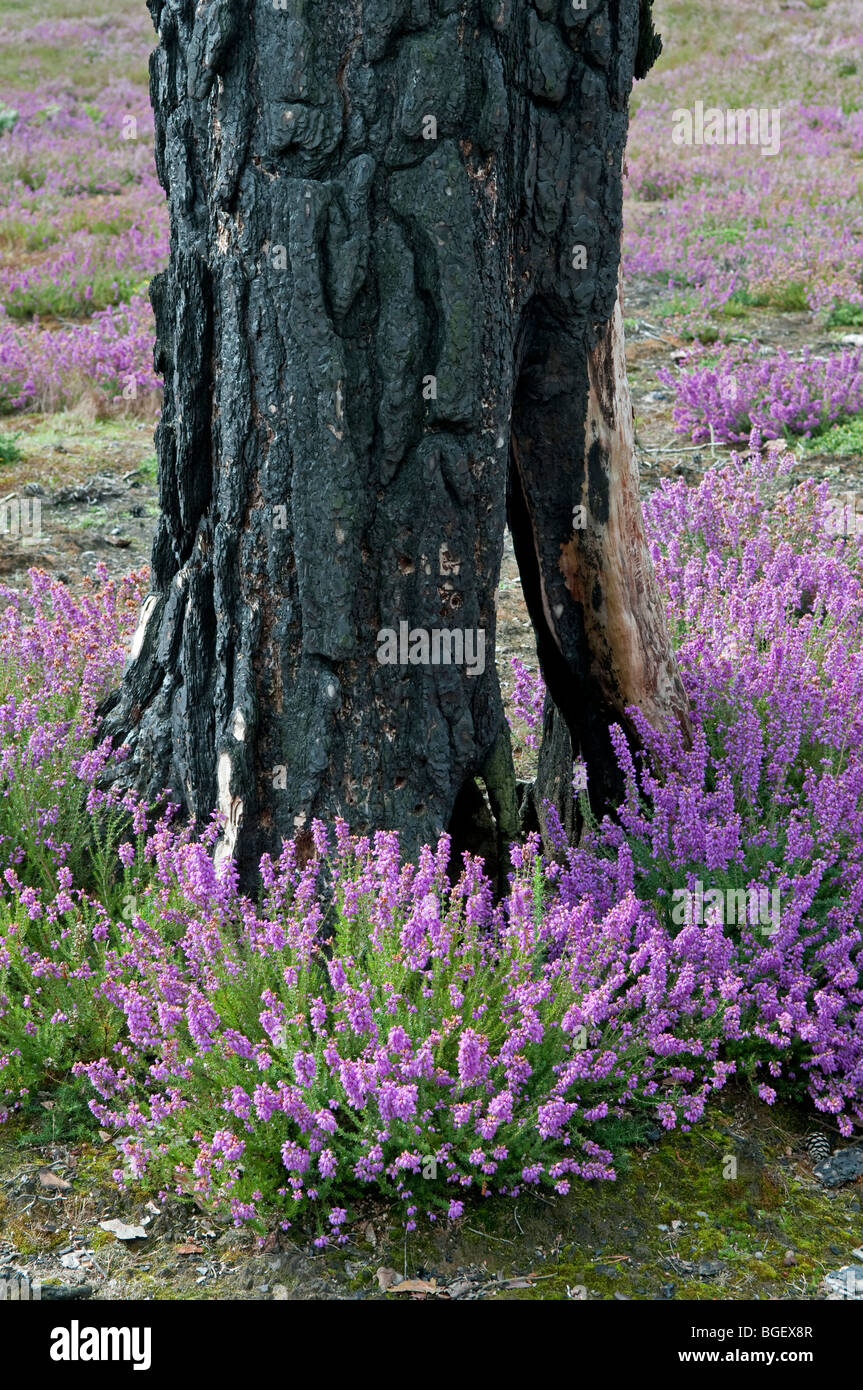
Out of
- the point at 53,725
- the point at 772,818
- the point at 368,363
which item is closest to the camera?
the point at 368,363

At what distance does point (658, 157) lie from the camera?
50.6 ft

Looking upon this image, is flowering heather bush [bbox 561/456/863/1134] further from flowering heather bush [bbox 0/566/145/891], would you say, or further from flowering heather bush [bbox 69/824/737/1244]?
flowering heather bush [bbox 0/566/145/891]

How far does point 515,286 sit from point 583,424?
1.49ft

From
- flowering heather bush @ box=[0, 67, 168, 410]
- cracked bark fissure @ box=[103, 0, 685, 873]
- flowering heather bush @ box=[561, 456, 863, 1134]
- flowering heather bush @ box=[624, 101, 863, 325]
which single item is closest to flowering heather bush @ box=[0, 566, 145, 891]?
cracked bark fissure @ box=[103, 0, 685, 873]

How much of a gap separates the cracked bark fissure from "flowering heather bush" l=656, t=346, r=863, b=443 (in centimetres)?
460

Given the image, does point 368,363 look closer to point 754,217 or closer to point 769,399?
point 769,399

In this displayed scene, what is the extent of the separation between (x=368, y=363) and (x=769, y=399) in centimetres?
549

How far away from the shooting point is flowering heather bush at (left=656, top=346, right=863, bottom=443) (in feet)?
25.3

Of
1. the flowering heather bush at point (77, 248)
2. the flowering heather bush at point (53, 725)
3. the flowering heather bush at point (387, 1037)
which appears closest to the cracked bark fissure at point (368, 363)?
the flowering heather bush at point (387, 1037)

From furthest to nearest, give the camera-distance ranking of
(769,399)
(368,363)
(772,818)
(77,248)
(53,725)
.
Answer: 1. (77,248)
2. (769,399)
3. (53,725)
4. (772,818)
5. (368,363)

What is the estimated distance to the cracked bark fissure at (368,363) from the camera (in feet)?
8.93

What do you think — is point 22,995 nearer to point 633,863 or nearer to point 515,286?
point 633,863

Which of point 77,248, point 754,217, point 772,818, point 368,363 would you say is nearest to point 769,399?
point 772,818

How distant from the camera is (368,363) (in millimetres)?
2844
